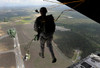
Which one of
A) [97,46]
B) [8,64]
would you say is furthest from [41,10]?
[97,46]

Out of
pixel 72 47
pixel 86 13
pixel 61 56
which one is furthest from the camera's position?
pixel 72 47

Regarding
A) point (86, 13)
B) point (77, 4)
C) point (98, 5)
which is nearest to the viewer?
point (98, 5)

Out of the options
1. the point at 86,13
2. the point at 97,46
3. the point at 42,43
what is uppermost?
the point at 86,13

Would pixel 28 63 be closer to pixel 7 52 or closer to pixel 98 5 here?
pixel 7 52

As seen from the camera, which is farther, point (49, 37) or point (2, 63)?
point (2, 63)

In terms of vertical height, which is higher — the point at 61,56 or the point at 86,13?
the point at 86,13

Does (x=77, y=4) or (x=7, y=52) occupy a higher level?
(x=77, y=4)

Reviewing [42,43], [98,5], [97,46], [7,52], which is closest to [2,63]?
[7,52]

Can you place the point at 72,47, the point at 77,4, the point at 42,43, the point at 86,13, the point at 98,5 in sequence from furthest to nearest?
the point at 72,47, the point at 42,43, the point at 86,13, the point at 77,4, the point at 98,5

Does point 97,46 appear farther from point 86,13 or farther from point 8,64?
point 86,13
